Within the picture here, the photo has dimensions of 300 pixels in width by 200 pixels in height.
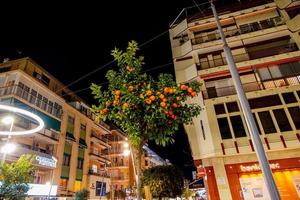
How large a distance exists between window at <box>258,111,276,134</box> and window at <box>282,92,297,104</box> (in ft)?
6.16

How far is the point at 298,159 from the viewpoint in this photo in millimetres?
16141

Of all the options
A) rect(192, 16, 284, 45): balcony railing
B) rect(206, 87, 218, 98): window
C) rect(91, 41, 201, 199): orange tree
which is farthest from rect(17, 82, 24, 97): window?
rect(91, 41, 201, 199): orange tree

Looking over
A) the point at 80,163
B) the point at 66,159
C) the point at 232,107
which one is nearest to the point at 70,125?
the point at 66,159

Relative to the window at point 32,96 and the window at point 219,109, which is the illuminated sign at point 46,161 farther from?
the window at point 219,109

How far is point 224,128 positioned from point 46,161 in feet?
66.7

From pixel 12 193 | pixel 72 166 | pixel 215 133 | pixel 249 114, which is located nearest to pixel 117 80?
pixel 249 114

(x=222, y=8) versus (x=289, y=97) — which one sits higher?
(x=222, y=8)

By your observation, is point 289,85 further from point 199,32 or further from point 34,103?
point 34,103

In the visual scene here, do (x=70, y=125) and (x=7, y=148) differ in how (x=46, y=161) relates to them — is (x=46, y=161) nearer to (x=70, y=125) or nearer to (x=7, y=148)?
Result: (x=70, y=125)

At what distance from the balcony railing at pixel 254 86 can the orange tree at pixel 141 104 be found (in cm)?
1427

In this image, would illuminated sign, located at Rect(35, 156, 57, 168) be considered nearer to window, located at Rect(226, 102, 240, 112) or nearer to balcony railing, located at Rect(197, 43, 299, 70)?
balcony railing, located at Rect(197, 43, 299, 70)

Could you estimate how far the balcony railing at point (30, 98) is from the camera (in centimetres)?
2311

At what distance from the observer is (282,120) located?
17578 millimetres

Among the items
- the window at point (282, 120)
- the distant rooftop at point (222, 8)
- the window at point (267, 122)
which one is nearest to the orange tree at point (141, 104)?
the window at point (267, 122)
